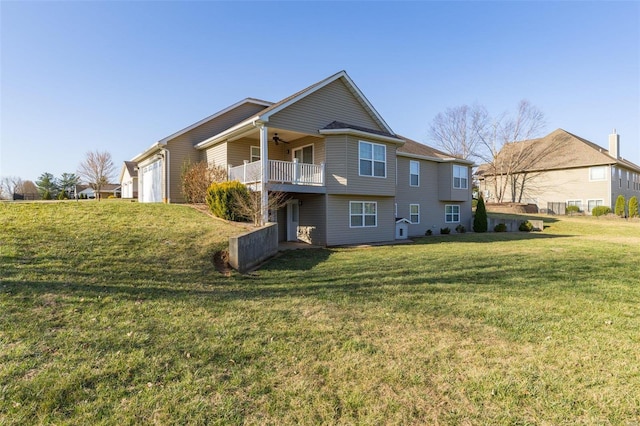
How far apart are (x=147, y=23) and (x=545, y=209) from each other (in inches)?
1472

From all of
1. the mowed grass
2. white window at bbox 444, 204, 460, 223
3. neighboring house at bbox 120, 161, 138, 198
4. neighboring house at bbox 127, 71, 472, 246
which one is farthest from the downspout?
neighboring house at bbox 120, 161, 138, 198

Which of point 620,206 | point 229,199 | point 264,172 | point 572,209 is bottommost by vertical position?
point 572,209

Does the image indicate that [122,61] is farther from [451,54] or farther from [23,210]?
[451,54]

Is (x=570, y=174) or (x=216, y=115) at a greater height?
(x=216, y=115)

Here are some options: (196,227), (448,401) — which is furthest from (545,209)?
(448,401)

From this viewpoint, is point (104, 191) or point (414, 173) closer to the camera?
point (414, 173)

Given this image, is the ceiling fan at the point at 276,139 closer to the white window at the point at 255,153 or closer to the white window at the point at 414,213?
the white window at the point at 255,153

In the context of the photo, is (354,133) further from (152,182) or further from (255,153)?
(152,182)

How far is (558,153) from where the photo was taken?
33.9 m

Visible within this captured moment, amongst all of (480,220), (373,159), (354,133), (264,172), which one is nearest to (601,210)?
(480,220)

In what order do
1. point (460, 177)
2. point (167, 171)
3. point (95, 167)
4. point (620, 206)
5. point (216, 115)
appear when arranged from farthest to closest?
1. point (95, 167)
2. point (620, 206)
3. point (460, 177)
4. point (216, 115)
5. point (167, 171)

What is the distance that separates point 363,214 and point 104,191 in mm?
47889

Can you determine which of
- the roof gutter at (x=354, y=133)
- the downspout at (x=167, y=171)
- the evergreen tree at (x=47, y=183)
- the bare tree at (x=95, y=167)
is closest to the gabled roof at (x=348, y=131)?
the roof gutter at (x=354, y=133)

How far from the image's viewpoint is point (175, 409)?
2.75m
